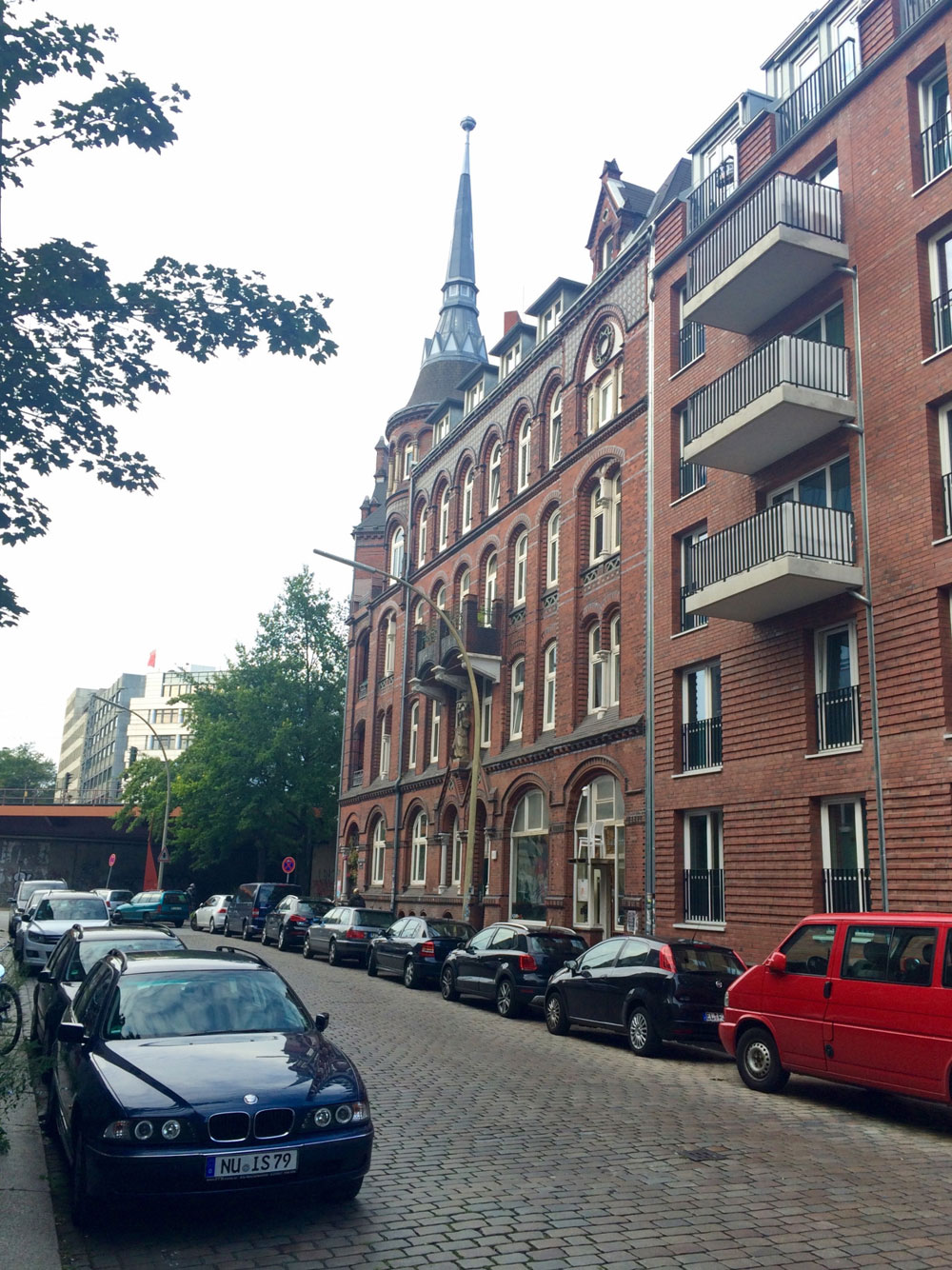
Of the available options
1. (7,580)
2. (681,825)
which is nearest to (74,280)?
(7,580)

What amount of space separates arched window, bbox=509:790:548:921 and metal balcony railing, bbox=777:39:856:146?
1596 cm

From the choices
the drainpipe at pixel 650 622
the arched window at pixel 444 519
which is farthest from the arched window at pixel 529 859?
the arched window at pixel 444 519

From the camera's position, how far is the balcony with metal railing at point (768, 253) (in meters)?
18.2

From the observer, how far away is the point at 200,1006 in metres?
7.46

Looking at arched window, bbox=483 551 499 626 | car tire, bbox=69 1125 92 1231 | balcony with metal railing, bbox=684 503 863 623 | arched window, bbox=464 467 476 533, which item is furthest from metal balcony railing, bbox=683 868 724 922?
arched window, bbox=464 467 476 533

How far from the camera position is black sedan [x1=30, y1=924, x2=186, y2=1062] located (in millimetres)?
9961

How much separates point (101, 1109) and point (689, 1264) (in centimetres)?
317

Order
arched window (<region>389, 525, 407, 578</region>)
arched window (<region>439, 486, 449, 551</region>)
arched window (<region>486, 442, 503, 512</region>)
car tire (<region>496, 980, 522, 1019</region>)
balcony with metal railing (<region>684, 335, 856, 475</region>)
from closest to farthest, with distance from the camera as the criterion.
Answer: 1. balcony with metal railing (<region>684, 335, 856, 475</region>)
2. car tire (<region>496, 980, 522, 1019</region>)
3. arched window (<region>486, 442, 503, 512</region>)
4. arched window (<region>439, 486, 449, 551</region>)
5. arched window (<region>389, 525, 407, 578</region>)

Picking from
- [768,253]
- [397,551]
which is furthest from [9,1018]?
[397,551]

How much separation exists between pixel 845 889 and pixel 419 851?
21.5m

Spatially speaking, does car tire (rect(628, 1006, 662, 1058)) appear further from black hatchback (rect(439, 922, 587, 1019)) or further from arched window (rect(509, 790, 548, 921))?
arched window (rect(509, 790, 548, 921))

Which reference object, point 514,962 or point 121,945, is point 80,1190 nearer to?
point 121,945

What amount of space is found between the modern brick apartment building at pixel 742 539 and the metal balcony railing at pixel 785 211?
49 millimetres

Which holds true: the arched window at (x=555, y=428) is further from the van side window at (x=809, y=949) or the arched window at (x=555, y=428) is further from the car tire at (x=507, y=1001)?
the van side window at (x=809, y=949)
